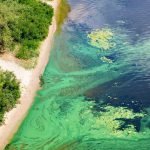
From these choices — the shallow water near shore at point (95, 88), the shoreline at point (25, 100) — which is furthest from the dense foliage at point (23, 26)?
the shallow water near shore at point (95, 88)

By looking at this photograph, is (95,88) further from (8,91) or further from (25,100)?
(8,91)

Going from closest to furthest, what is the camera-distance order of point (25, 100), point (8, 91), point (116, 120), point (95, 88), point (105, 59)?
point (116, 120)
point (8, 91)
point (25, 100)
point (95, 88)
point (105, 59)

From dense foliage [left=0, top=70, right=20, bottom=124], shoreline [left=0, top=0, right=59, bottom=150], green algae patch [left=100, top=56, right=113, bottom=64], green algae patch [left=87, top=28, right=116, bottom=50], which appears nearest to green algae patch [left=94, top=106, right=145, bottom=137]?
shoreline [left=0, top=0, right=59, bottom=150]

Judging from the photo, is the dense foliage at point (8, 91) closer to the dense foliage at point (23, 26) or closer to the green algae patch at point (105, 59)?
the dense foliage at point (23, 26)

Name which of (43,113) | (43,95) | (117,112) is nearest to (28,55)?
(43,95)

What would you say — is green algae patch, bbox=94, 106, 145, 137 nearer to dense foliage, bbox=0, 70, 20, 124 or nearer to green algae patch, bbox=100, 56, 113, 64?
dense foliage, bbox=0, 70, 20, 124

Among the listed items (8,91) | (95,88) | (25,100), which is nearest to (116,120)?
(95,88)

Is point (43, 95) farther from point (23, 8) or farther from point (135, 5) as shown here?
point (135, 5)
